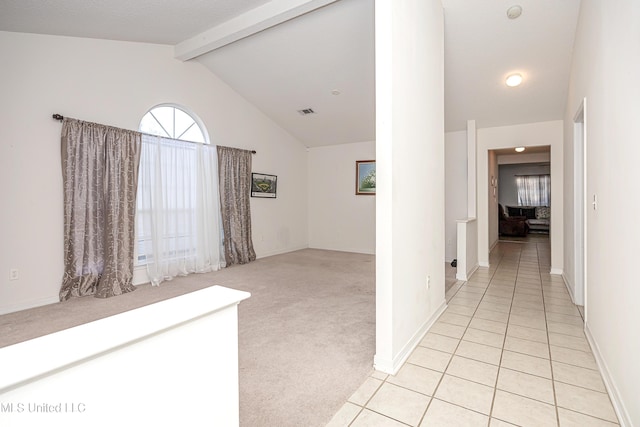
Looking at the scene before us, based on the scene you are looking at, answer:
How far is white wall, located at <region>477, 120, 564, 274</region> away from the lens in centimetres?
452

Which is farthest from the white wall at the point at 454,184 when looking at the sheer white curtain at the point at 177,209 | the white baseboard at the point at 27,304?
the white baseboard at the point at 27,304

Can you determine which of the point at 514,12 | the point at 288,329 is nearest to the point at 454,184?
the point at 514,12

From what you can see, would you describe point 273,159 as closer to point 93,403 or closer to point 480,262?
point 480,262

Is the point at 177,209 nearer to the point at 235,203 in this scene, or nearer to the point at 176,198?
the point at 176,198

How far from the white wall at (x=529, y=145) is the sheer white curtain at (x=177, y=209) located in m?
4.44

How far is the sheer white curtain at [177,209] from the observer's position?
13.4 ft

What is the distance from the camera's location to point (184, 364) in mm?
862

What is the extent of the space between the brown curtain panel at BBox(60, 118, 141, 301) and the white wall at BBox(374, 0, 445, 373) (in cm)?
328

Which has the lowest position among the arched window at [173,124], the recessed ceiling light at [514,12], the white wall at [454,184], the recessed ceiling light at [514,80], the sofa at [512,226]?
the sofa at [512,226]

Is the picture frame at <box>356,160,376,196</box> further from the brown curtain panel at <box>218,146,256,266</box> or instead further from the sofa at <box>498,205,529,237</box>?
the sofa at <box>498,205,529,237</box>

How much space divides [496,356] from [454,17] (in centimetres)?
331

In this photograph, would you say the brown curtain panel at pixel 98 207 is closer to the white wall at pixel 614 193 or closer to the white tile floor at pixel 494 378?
the white tile floor at pixel 494 378

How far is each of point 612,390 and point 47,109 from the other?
205 inches

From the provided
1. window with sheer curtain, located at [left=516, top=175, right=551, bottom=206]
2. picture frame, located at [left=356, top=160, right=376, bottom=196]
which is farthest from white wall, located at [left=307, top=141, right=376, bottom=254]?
window with sheer curtain, located at [left=516, top=175, right=551, bottom=206]
